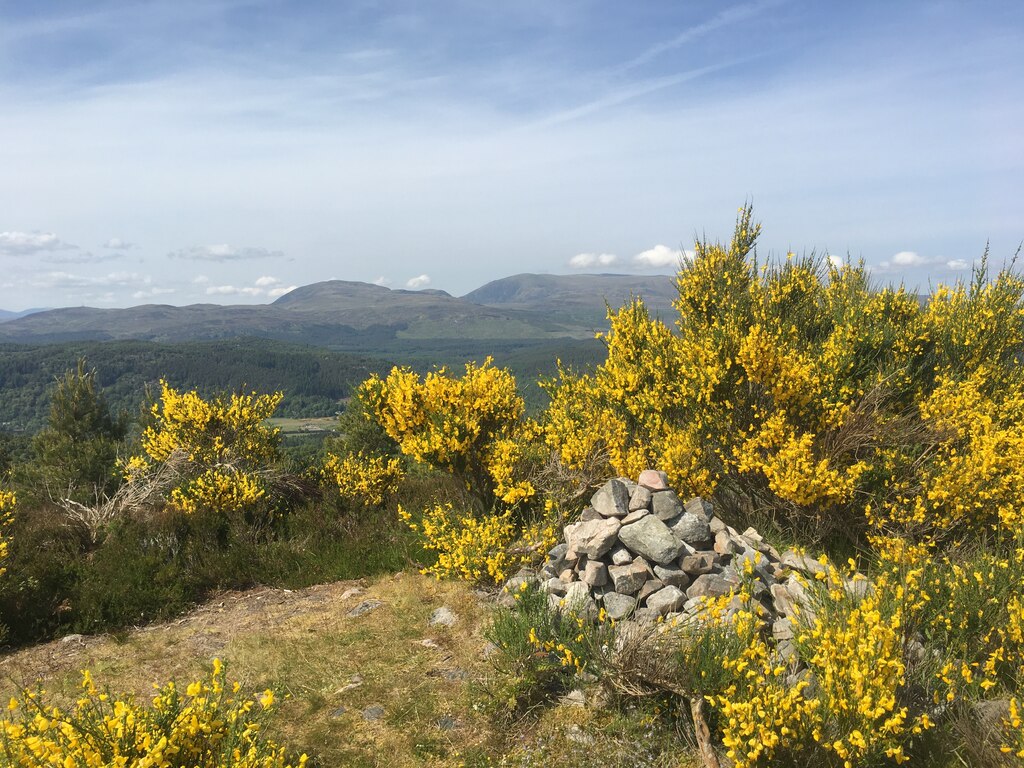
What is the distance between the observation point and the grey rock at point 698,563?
626 centimetres

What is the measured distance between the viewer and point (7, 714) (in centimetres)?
544

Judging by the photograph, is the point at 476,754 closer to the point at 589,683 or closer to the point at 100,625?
the point at 589,683

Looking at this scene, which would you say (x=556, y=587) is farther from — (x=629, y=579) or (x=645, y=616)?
(x=645, y=616)

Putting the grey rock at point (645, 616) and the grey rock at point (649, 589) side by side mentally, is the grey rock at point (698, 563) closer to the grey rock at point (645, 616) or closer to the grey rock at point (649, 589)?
the grey rock at point (649, 589)

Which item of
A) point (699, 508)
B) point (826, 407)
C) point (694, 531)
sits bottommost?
point (694, 531)

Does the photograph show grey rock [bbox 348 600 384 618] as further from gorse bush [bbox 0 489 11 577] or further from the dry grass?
gorse bush [bbox 0 489 11 577]

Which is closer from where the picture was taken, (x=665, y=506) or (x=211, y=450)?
(x=665, y=506)

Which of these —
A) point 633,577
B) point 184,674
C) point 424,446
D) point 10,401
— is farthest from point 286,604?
point 10,401

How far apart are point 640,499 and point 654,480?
0.44 meters

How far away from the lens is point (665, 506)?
22.6ft

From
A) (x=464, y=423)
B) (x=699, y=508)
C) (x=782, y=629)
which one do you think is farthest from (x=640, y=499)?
(x=464, y=423)

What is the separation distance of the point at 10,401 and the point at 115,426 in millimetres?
170016

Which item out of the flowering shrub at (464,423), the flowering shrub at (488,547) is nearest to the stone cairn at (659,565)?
the flowering shrub at (488,547)

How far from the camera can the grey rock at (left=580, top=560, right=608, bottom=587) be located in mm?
6426
